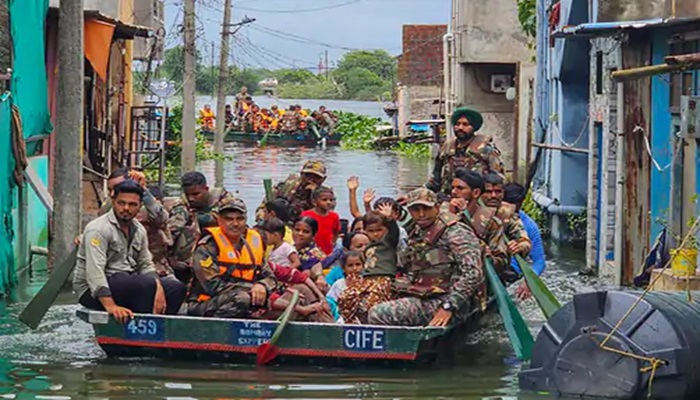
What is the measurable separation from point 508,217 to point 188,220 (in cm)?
306

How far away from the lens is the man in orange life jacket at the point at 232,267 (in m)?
11.9

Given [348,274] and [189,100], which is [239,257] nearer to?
[348,274]

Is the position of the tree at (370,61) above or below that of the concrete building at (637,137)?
above

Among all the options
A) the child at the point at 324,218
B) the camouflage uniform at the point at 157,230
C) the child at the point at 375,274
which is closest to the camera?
the child at the point at 375,274

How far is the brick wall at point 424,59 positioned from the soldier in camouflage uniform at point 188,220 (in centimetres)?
4558

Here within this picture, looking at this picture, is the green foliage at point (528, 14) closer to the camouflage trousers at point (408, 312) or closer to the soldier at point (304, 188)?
the soldier at point (304, 188)

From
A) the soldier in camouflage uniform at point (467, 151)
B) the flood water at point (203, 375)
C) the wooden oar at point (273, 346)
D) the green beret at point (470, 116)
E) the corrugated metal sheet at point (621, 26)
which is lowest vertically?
the flood water at point (203, 375)

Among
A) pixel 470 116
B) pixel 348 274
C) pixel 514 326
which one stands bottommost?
pixel 514 326

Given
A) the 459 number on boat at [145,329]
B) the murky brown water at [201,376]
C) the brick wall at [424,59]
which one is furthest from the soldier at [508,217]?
the brick wall at [424,59]

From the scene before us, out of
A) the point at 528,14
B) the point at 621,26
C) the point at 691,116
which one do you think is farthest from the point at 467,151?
the point at 528,14

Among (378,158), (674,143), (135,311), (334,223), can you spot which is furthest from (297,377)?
(378,158)

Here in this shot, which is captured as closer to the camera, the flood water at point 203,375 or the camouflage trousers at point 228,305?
the flood water at point 203,375

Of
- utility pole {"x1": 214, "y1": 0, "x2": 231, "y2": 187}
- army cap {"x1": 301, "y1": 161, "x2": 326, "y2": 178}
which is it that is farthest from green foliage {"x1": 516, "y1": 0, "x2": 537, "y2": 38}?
utility pole {"x1": 214, "y1": 0, "x2": 231, "y2": 187}

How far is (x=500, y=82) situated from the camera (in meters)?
37.4
